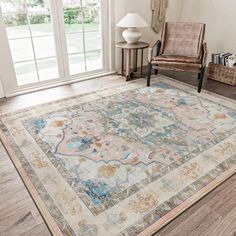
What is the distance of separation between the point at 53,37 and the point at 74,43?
0.34 m

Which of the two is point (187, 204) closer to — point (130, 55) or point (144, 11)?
point (130, 55)

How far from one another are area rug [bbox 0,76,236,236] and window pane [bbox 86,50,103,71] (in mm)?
880

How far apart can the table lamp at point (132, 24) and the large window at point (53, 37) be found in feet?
1.33

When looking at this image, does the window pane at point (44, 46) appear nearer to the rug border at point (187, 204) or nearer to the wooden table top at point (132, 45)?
the wooden table top at point (132, 45)

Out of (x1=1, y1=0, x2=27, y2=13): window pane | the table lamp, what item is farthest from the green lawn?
the table lamp

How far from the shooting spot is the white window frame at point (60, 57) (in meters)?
3.00

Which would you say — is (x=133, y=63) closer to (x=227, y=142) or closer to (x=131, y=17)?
(x=131, y=17)

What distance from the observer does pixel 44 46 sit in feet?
10.6

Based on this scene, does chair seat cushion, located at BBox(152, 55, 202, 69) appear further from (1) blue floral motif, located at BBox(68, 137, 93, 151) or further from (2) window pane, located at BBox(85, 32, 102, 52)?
(1) blue floral motif, located at BBox(68, 137, 93, 151)

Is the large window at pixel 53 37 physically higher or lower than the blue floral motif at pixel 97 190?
higher

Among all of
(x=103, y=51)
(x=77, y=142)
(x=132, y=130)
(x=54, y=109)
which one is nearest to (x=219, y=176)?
(x=132, y=130)

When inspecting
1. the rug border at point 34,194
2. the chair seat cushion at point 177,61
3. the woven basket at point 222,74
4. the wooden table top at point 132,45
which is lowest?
the rug border at point 34,194

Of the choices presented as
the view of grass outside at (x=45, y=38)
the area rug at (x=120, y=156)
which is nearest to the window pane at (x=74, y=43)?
the view of grass outside at (x=45, y=38)

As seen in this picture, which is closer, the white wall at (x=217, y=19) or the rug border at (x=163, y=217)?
the rug border at (x=163, y=217)
